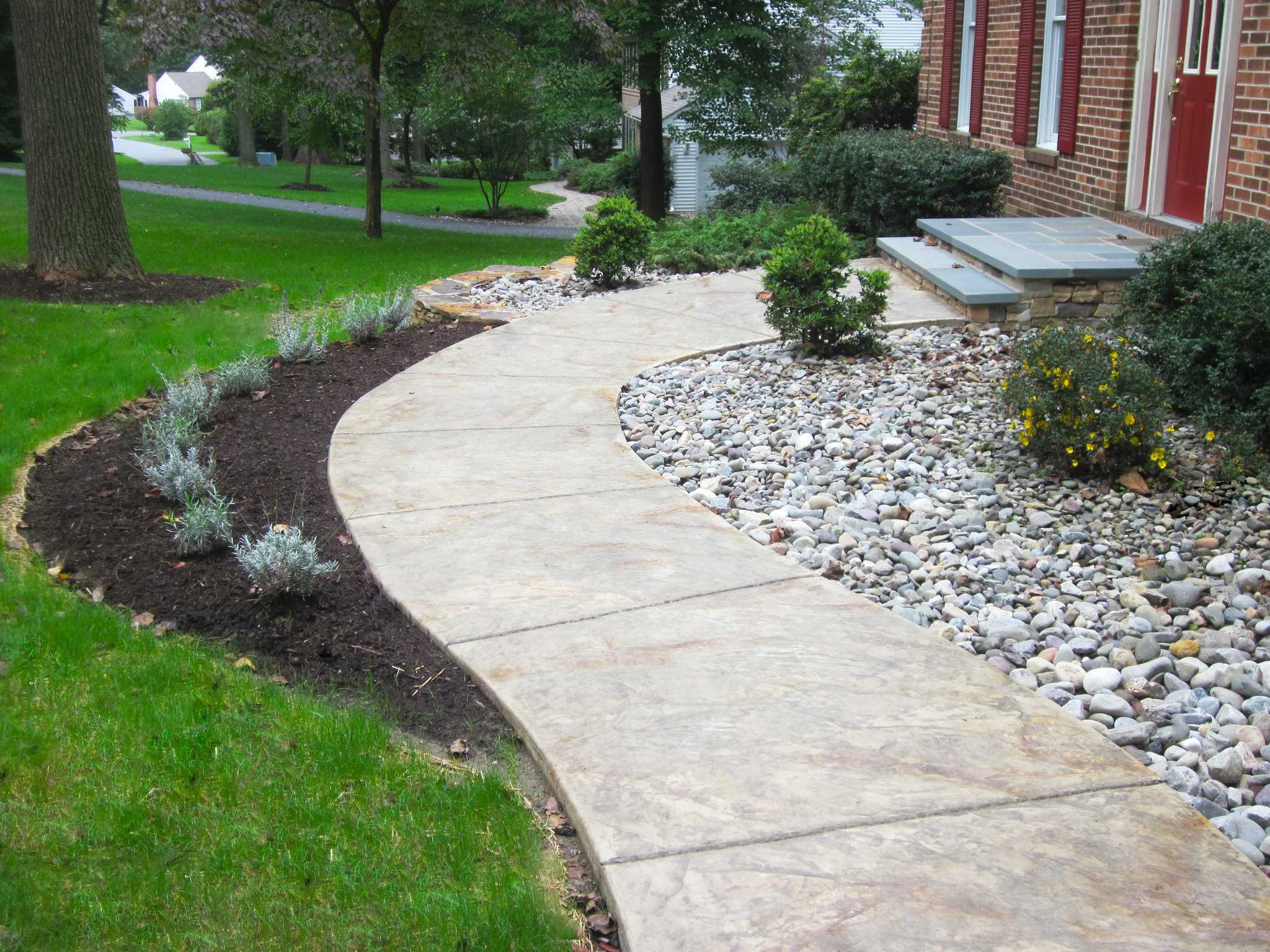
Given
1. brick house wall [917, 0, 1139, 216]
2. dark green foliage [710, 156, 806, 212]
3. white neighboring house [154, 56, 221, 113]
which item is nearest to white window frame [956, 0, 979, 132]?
brick house wall [917, 0, 1139, 216]

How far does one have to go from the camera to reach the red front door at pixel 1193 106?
8258 millimetres

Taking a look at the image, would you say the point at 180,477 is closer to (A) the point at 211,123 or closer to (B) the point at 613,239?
(B) the point at 613,239

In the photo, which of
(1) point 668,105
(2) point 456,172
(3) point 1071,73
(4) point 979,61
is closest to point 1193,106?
(3) point 1071,73

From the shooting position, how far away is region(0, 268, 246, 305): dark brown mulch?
984 cm

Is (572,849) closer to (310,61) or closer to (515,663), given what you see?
(515,663)

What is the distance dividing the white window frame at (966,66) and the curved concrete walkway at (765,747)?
10.0m

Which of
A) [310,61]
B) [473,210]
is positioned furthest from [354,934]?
[473,210]

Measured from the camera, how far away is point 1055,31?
10844 mm

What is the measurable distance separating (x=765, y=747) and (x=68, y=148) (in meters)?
9.67

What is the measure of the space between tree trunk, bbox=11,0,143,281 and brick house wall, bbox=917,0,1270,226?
8417 millimetres

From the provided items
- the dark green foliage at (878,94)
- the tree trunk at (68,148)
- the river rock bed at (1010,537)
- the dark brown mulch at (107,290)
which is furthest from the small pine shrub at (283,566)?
the dark green foliage at (878,94)

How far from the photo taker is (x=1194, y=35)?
8547mm

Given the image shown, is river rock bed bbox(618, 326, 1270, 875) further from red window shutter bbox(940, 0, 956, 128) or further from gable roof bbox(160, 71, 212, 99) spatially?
gable roof bbox(160, 71, 212, 99)

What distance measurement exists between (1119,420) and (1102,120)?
5.87 meters
